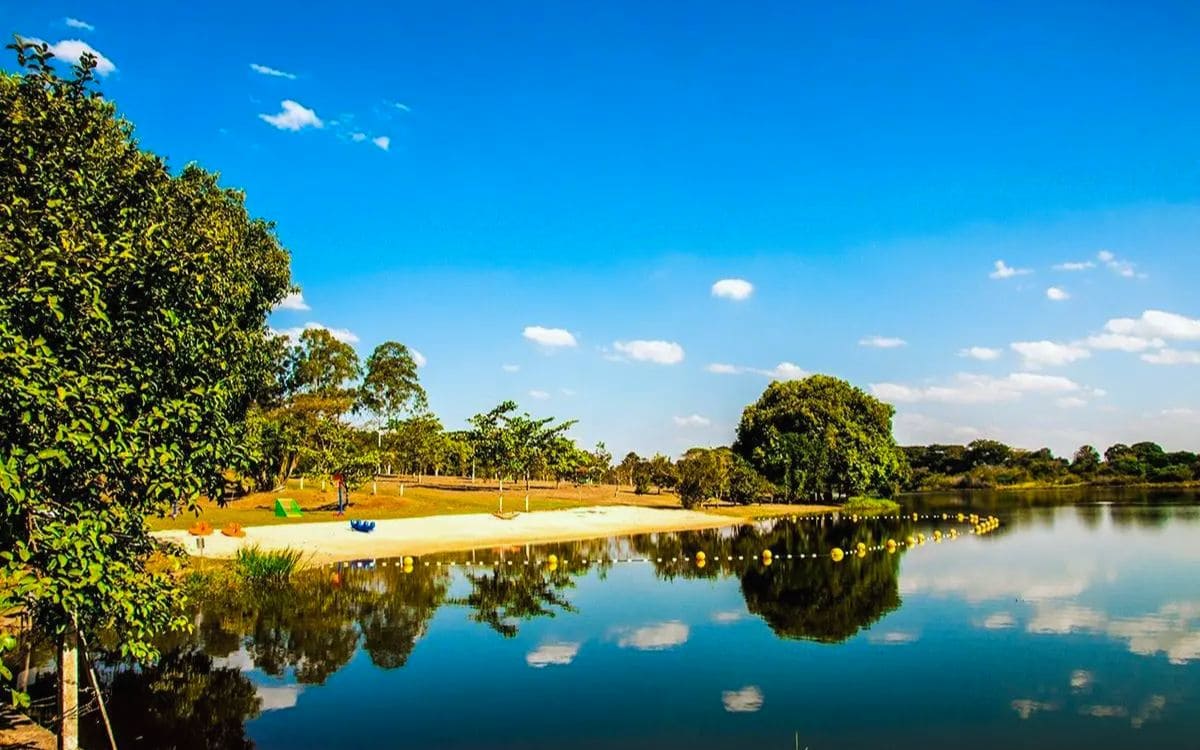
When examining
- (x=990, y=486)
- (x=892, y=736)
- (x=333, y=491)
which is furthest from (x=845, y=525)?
(x=990, y=486)

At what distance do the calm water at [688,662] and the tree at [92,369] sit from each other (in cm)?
661

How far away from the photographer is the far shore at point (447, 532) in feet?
136

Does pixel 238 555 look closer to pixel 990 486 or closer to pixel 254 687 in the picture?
pixel 254 687

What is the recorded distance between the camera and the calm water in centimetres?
1623

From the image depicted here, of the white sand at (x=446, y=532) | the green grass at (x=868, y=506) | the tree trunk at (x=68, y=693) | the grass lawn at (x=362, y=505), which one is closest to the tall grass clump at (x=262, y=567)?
the white sand at (x=446, y=532)

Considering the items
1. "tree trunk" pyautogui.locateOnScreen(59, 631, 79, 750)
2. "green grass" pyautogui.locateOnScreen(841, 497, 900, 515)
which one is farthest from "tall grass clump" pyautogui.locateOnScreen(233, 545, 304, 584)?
"green grass" pyautogui.locateOnScreen(841, 497, 900, 515)

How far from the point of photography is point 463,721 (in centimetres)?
1705

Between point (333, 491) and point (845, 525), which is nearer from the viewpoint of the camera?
point (845, 525)

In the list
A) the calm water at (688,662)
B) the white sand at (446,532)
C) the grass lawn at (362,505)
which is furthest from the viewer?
the grass lawn at (362,505)

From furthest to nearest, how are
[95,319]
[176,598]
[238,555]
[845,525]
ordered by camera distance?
[845,525], [238,555], [176,598], [95,319]

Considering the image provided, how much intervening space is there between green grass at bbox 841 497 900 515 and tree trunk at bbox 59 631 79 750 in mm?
89692

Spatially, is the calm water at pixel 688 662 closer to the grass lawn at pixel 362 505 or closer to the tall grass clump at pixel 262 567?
the tall grass clump at pixel 262 567

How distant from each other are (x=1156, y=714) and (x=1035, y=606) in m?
14.4

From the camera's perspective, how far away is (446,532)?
178 feet
